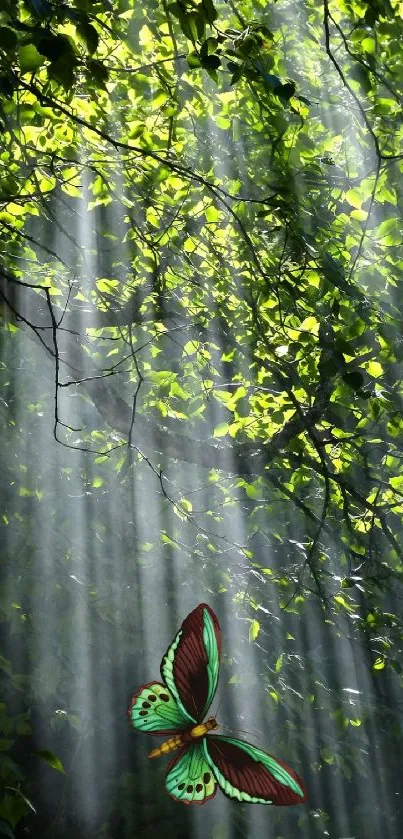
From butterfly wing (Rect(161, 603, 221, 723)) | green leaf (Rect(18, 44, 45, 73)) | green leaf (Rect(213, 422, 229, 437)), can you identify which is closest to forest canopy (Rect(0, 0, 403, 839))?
green leaf (Rect(213, 422, 229, 437))

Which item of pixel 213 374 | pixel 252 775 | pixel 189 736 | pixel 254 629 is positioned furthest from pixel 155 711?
pixel 213 374

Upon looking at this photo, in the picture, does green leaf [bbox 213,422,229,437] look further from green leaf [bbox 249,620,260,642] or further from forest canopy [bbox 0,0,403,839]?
green leaf [bbox 249,620,260,642]

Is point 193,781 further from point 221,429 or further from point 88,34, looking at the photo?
point 221,429

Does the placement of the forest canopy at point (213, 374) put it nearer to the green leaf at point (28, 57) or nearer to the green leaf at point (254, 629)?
the green leaf at point (254, 629)

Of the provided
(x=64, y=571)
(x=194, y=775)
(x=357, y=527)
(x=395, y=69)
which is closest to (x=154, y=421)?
(x=64, y=571)

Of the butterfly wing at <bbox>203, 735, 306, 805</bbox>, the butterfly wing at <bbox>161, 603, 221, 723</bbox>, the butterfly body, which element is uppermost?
the butterfly wing at <bbox>161, 603, 221, 723</bbox>

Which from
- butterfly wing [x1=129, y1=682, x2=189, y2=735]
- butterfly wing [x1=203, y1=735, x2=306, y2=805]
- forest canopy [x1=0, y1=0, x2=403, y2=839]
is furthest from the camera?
forest canopy [x1=0, y1=0, x2=403, y2=839]

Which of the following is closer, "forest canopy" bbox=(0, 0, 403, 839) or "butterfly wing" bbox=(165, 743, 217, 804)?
"butterfly wing" bbox=(165, 743, 217, 804)

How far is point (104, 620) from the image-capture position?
8.01 ft

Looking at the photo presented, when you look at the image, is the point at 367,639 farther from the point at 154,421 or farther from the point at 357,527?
the point at 154,421

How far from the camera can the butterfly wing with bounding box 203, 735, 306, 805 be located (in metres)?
0.89

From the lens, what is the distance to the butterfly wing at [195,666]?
1.01 m

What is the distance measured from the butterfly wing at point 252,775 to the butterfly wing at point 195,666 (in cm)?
6

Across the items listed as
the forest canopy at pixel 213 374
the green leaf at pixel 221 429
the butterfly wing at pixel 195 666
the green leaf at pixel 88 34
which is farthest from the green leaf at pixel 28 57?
the green leaf at pixel 221 429
